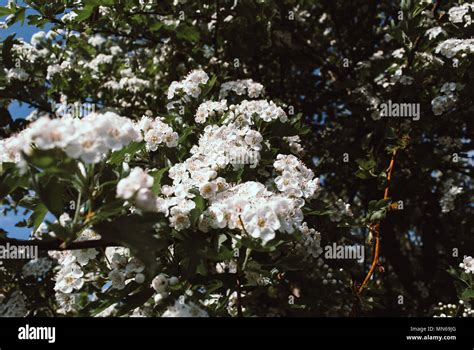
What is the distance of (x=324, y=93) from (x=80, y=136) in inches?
127

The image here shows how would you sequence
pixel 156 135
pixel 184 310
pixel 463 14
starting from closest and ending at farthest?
pixel 184 310 < pixel 156 135 < pixel 463 14

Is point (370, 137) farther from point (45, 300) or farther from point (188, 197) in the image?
point (45, 300)

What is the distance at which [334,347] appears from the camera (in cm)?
192

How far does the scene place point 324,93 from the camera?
4.21 m

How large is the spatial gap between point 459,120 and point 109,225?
10.4 ft

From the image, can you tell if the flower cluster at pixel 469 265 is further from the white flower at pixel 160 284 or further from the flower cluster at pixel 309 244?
the white flower at pixel 160 284

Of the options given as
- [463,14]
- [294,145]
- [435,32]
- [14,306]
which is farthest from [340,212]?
[14,306]

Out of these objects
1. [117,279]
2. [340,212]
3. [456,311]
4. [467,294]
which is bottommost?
[456,311]

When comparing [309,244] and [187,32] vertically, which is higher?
[187,32]

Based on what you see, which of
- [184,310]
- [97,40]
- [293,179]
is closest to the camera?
[184,310]

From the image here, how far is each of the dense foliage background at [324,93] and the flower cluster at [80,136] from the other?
29.7 inches

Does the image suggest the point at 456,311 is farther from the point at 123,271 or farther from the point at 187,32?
the point at 187,32

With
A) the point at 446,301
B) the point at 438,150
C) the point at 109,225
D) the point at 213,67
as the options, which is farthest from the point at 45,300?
the point at 438,150

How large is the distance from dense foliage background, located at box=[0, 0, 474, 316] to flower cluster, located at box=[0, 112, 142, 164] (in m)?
0.75
